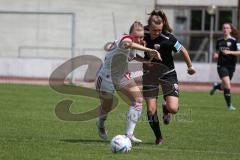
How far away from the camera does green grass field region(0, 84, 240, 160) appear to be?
8.96 m

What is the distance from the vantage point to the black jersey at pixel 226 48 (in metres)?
17.3

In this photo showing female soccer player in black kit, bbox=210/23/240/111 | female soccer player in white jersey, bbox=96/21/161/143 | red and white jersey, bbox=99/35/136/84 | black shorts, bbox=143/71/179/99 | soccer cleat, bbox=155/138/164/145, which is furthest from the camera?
female soccer player in black kit, bbox=210/23/240/111

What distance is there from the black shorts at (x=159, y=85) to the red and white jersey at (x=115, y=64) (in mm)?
533

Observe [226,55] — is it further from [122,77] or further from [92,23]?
[92,23]

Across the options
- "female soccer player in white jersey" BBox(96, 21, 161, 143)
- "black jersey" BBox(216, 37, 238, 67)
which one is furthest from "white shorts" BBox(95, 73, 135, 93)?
"black jersey" BBox(216, 37, 238, 67)

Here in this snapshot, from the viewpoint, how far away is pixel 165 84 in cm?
1051

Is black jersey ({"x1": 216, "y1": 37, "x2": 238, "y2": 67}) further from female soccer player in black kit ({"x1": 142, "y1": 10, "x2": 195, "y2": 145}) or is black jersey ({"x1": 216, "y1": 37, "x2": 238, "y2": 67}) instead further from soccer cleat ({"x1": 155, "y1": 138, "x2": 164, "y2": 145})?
soccer cleat ({"x1": 155, "y1": 138, "x2": 164, "y2": 145})

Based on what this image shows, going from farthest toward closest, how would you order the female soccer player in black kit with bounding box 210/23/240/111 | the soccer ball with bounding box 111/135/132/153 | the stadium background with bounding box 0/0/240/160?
the female soccer player in black kit with bounding box 210/23/240/111
the stadium background with bounding box 0/0/240/160
the soccer ball with bounding box 111/135/132/153

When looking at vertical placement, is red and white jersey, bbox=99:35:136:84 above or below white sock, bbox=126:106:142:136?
above

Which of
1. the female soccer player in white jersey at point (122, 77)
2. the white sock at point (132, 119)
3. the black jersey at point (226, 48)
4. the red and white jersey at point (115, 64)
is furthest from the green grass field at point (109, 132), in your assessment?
the black jersey at point (226, 48)

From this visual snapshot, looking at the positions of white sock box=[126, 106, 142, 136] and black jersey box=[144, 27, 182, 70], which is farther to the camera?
black jersey box=[144, 27, 182, 70]

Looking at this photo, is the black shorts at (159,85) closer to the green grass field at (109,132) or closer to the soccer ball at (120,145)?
the green grass field at (109,132)

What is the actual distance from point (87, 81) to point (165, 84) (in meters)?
18.9

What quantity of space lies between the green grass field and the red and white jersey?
3.41ft
